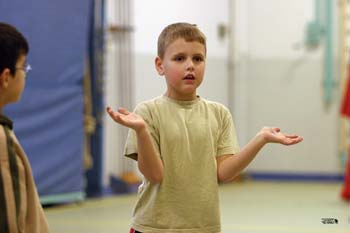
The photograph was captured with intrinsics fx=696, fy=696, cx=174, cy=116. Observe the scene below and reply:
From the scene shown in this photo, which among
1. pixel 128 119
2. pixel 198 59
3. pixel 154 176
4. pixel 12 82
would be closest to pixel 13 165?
pixel 12 82

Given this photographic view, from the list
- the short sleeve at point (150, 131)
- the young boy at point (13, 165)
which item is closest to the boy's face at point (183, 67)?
the short sleeve at point (150, 131)

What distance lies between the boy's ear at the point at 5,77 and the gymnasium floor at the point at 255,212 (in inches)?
120

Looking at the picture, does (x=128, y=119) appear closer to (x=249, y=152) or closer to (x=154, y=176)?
(x=154, y=176)

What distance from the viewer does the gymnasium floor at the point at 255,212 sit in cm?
497

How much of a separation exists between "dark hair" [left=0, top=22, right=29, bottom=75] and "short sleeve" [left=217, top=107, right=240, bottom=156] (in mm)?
792

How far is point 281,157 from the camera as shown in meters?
9.45

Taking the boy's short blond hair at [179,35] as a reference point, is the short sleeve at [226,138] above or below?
below

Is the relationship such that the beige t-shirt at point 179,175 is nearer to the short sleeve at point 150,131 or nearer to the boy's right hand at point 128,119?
the short sleeve at point 150,131

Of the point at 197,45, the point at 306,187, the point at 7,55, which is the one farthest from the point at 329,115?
the point at 7,55

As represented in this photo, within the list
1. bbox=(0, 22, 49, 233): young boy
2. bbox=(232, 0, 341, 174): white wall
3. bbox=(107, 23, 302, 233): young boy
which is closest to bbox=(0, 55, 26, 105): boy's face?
bbox=(0, 22, 49, 233): young boy

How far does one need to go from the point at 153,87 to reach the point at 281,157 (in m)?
2.55

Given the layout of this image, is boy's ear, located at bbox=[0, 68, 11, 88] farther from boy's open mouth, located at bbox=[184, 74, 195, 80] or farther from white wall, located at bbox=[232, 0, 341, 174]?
white wall, located at bbox=[232, 0, 341, 174]

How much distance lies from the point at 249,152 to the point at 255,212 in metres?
3.77

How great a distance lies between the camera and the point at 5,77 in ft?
6.35
